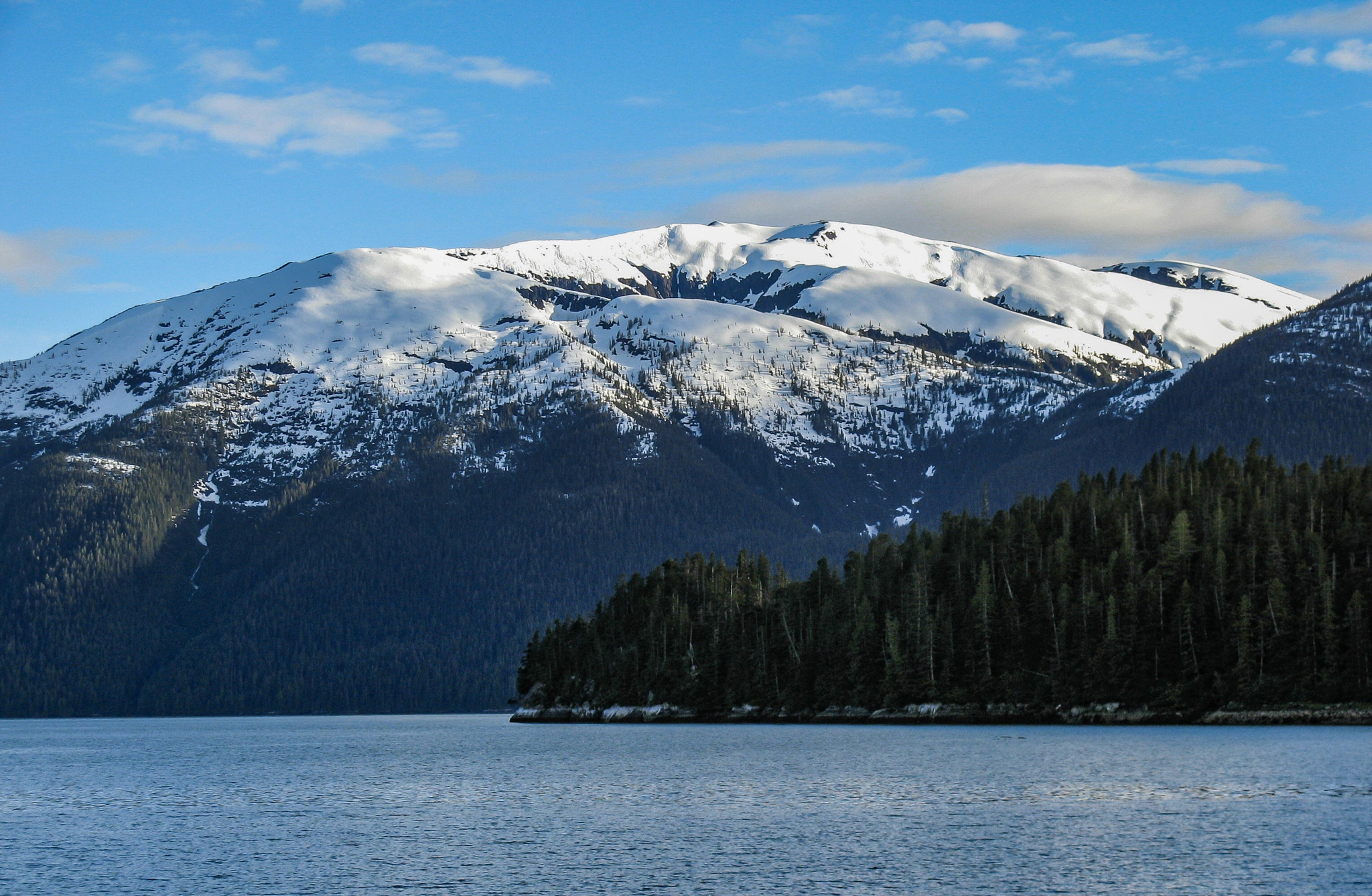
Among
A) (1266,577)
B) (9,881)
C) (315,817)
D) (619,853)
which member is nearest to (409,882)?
(619,853)

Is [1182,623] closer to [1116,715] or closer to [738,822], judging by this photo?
[1116,715]

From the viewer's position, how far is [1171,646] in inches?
6860

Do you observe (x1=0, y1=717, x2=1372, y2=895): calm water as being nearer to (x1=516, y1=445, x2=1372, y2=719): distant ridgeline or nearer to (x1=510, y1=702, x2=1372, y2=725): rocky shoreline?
(x1=510, y1=702, x2=1372, y2=725): rocky shoreline

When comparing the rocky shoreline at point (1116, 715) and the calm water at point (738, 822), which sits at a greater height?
the rocky shoreline at point (1116, 715)

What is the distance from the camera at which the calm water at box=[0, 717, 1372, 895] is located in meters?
68.1

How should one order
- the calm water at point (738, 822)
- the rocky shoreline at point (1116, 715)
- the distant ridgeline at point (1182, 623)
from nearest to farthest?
1. the calm water at point (738, 822)
2. the rocky shoreline at point (1116, 715)
3. the distant ridgeline at point (1182, 623)

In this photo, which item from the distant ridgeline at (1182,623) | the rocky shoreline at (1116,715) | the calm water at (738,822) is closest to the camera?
the calm water at (738,822)

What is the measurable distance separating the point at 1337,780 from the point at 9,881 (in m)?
80.6

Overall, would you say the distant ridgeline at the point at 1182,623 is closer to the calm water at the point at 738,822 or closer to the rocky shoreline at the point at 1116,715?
the rocky shoreline at the point at 1116,715

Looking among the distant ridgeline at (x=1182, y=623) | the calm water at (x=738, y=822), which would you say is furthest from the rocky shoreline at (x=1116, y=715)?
the calm water at (x=738, y=822)

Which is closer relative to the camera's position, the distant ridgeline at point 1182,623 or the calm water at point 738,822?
the calm water at point 738,822

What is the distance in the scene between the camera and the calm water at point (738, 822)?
68062 millimetres

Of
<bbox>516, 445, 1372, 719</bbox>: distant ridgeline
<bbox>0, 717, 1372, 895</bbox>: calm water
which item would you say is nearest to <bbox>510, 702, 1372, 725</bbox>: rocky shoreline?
<bbox>516, 445, 1372, 719</bbox>: distant ridgeline

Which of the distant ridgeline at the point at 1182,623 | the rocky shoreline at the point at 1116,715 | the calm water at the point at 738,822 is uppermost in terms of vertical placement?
the distant ridgeline at the point at 1182,623
